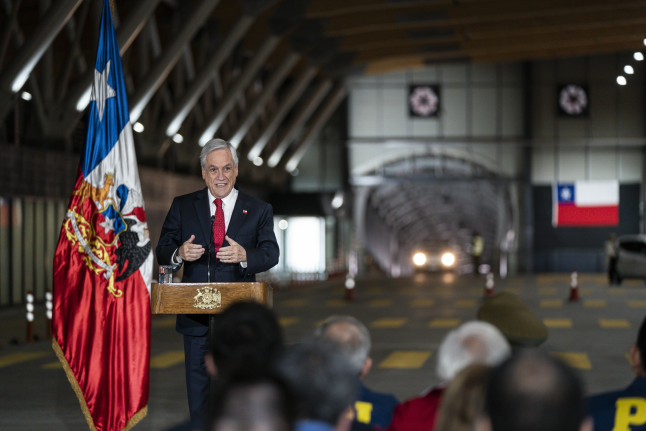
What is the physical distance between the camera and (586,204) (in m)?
44.8

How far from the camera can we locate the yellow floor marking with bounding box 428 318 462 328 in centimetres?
1883

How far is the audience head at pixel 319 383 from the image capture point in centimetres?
291

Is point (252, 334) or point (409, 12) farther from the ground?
point (409, 12)

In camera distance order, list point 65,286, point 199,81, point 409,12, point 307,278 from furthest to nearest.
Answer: point 307,278 → point 409,12 → point 199,81 → point 65,286

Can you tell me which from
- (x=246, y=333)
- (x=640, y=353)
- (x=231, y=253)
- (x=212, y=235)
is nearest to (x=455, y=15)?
(x=212, y=235)

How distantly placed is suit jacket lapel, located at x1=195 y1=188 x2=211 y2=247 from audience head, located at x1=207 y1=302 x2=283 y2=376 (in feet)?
6.54

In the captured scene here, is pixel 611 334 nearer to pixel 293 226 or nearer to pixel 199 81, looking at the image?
pixel 199 81

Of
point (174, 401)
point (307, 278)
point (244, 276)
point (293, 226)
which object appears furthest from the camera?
point (293, 226)

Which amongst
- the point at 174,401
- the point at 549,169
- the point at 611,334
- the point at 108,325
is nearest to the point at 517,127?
the point at 549,169

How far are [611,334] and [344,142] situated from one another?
3145 centimetres

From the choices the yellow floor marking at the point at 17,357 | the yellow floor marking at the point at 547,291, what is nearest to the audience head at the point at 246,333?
the yellow floor marking at the point at 17,357

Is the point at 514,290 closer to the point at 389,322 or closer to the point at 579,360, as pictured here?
the point at 389,322

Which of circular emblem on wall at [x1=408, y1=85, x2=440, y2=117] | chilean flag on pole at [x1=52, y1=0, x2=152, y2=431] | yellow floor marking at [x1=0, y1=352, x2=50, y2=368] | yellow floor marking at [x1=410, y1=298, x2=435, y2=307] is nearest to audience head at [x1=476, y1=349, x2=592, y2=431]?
chilean flag on pole at [x1=52, y1=0, x2=152, y2=431]

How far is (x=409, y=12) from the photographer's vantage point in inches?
1321
